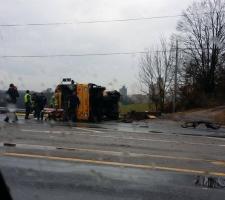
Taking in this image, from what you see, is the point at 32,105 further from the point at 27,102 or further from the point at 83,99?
the point at 83,99

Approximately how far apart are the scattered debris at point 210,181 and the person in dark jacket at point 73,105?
17.1 m

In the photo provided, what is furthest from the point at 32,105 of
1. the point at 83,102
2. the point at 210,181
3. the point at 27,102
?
the point at 210,181

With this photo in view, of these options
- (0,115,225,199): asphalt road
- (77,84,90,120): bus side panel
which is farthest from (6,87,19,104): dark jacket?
(0,115,225,199): asphalt road

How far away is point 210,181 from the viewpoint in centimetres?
904

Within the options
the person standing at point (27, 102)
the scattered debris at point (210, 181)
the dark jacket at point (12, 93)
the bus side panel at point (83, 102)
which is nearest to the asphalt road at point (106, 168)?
the scattered debris at point (210, 181)

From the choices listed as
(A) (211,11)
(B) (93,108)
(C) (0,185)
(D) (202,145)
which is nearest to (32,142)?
(D) (202,145)

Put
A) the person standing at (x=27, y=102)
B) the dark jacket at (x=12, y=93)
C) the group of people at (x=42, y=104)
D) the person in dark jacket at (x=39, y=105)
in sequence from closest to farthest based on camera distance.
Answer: the dark jacket at (x=12, y=93)
the group of people at (x=42, y=104)
the person standing at (x=27, y=102)
the person in dark jacket at (x=39, y=105)

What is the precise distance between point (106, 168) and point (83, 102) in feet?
58.0

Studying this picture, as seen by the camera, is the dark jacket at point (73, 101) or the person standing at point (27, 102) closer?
the dark jacket at point (73, 101)

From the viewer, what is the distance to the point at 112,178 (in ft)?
29.2

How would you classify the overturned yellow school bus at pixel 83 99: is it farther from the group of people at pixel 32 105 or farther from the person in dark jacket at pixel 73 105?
the group of people at pixel 32 105

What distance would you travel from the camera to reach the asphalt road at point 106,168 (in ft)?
25.7

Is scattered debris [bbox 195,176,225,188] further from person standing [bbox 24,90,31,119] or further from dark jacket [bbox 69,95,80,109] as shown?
person standing [bbox 24,90,31,119]

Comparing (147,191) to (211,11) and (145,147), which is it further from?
(211,11)
